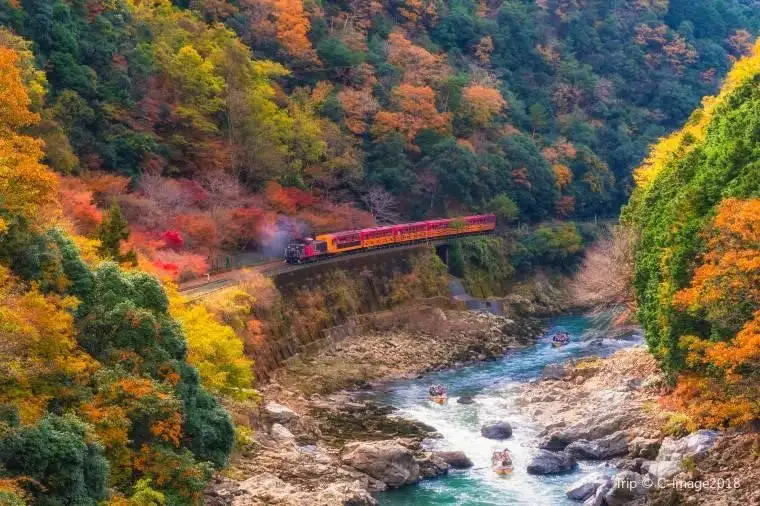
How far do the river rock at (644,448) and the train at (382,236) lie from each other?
23.1 metres

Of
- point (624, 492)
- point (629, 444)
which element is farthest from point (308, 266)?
point (624, 492)

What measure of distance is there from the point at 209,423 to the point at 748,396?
15.0 metres

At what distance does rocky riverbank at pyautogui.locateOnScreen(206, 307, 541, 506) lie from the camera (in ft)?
82.3

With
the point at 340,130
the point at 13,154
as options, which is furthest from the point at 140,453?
the point at 340,130

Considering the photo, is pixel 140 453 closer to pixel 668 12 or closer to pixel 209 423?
pixel 209 423

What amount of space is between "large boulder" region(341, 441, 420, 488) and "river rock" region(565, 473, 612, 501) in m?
4.78

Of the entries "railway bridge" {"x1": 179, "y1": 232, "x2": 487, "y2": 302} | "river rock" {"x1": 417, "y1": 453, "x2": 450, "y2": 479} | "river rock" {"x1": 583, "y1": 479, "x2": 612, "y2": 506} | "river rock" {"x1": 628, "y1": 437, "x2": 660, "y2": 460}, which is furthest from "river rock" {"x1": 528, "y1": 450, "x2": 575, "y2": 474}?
"railway bridge" {"x1": 179, "y1": 232, "x2": 487, "y2": 302}

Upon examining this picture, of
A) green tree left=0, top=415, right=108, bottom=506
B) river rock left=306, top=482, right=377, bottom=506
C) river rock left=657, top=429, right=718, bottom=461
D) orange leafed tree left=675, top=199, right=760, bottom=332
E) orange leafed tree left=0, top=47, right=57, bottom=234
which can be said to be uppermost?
orange leafed tree left=0, top=47, right=57, bottom=234

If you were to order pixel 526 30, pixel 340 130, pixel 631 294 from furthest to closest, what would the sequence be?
pixel 526 30 → pixel 340 130 → pixel 631 294

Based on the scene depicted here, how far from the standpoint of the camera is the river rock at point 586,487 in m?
25.8

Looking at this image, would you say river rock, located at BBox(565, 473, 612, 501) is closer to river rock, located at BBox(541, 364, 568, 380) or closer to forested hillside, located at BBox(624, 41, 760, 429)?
forested hillside, located at BBox(624, 41, 760, 429)

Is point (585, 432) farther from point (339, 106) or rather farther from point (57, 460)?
point (339, 106)

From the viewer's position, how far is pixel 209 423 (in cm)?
2284

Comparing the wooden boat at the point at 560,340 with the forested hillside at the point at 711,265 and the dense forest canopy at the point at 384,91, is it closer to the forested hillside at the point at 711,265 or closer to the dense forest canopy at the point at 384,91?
the forested hillside at the point at 711,265
